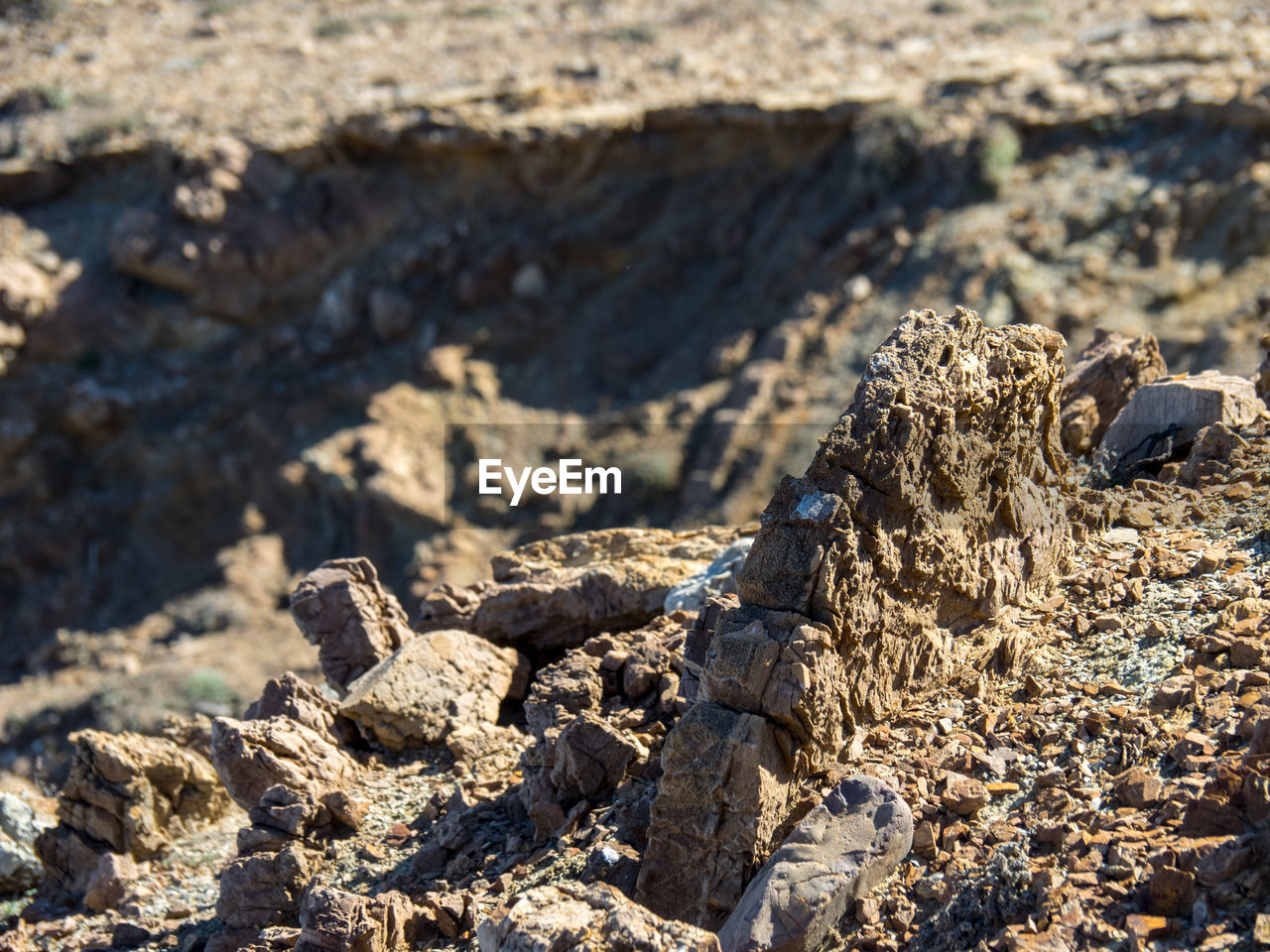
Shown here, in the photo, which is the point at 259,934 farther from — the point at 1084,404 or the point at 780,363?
the point at 780,363

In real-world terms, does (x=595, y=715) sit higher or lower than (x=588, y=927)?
lower

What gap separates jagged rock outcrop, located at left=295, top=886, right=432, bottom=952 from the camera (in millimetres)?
4012

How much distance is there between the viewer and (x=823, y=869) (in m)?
3.41

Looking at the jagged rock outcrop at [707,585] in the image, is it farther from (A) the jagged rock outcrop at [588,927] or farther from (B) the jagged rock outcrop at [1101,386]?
(A) the jagged rock outcrop at [588,927]

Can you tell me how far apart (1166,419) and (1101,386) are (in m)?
0.58

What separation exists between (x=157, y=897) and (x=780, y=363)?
10573 mm

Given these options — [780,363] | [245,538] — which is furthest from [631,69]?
[245,538]

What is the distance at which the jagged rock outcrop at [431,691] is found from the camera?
225 inches

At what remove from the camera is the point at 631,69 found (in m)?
17.4

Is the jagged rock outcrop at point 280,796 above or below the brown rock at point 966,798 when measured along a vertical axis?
below

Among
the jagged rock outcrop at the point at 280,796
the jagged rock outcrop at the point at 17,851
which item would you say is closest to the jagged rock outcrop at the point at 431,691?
the jagged rock outcrop at the point at 280,796

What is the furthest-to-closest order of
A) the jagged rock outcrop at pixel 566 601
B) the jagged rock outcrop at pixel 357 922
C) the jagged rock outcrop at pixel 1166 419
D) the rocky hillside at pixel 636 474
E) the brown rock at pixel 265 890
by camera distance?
the jagged rock outcrop at pixel 566 601 → the jagged rock outcrop at pixel 1166 419 → the brown rock at pixel 265 890 → the jagged rock outcrop at pixel 357 922 → the rocky hillside at pixel 636 474

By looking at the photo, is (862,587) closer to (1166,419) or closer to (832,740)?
(832,740)

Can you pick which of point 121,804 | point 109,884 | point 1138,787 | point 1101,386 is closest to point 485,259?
point 1101,386
